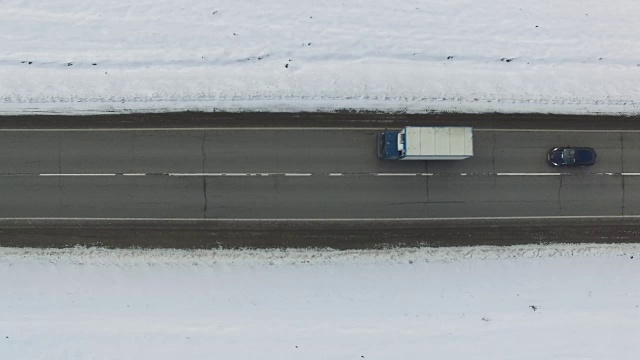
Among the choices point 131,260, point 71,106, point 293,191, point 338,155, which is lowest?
point 131,260

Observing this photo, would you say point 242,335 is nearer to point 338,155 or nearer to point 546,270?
point 338,155

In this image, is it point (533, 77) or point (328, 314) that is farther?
point (533, 77)

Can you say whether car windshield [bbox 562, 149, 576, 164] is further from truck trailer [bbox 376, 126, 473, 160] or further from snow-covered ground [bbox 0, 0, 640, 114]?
truck trailer [bbox 376, 126, 473, 160]

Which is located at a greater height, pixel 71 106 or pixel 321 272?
pixel 71 106

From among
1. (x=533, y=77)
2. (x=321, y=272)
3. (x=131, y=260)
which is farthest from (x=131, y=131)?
(x=533, y=77)

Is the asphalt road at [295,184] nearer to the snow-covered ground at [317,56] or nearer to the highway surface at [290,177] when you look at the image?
the highway surface at [290,177]

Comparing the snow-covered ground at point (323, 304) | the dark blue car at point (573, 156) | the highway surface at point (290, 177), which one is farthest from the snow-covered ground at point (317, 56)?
the snow-covered ground at point (323, 304)

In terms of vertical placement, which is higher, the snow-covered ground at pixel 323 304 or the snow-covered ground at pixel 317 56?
the snow-covered ground at pixel 317 56
